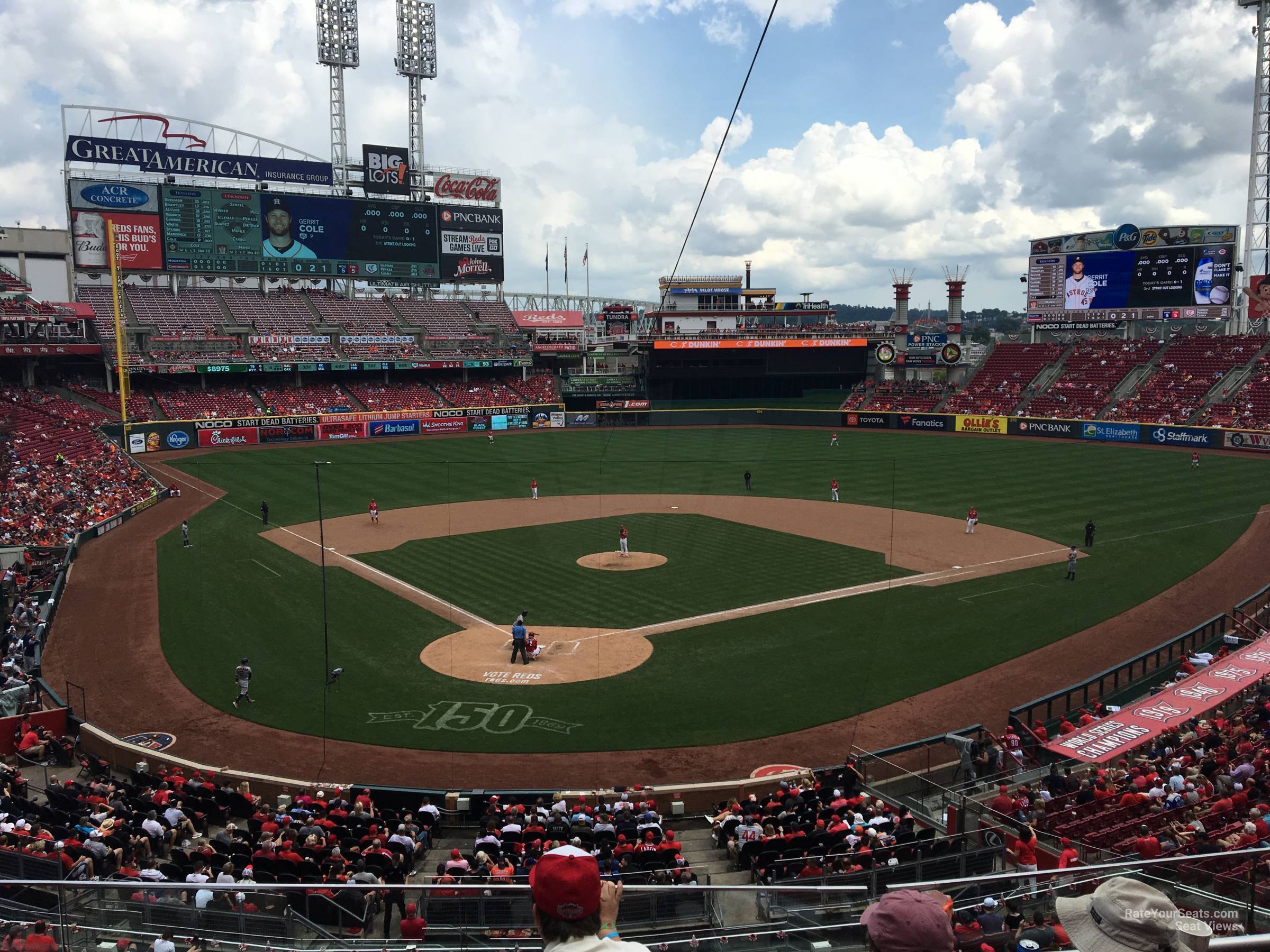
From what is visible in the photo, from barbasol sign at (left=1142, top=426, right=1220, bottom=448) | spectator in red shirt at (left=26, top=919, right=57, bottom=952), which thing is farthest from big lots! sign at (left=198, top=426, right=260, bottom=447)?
spectator in red shirt at (left=26, top=919, right=57, bottom=952)

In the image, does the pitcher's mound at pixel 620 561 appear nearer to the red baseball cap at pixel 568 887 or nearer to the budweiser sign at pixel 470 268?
the red baseball cap at pixel 568 887

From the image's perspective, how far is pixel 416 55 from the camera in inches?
3135

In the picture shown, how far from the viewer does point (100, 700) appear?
63.7 ft

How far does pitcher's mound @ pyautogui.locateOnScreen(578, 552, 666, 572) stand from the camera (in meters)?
29.4

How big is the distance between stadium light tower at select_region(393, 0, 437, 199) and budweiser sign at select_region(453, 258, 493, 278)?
649 cm

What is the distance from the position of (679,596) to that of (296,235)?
6051cm

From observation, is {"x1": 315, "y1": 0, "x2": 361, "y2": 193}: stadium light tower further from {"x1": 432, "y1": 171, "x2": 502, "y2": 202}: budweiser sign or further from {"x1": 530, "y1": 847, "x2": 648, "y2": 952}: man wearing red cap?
{"x1": 530, "y1": 847, "x2": 648, "y2": 952}: man wearing red cap

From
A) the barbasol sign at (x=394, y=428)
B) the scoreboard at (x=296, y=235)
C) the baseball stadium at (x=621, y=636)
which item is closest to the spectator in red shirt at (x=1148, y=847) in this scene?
the baseball stadium at (x=621, y=636)

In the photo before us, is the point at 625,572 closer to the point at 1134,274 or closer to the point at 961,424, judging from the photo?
the point at 961,424

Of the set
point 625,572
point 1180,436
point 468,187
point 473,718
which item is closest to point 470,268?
point 468,187

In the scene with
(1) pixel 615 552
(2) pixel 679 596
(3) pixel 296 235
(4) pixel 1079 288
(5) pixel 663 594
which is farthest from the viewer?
(3) pixel 296 235

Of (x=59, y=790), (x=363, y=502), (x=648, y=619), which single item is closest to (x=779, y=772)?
(x=648, y=619)

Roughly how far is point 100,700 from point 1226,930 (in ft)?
67.4

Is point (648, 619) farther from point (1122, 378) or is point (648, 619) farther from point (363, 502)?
point (1122, 378)
